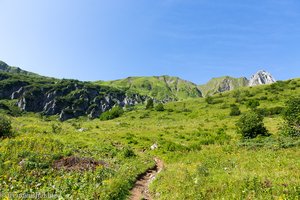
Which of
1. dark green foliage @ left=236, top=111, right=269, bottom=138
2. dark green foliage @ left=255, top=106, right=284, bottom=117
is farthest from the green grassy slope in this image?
dark green foliage @ left=255, top=106, right=284, bottom=117

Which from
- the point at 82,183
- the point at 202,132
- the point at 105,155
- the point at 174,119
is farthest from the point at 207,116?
the point at 82,183

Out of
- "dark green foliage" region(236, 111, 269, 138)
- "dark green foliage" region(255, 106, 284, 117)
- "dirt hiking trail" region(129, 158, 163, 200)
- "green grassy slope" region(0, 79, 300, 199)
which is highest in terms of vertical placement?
"dark green foliage" region(255, 106, 284, 117)

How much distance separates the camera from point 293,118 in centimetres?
3503

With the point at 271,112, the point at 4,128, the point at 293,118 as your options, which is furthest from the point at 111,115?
the point at 293,118

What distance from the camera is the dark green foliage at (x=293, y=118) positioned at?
34.0 meters

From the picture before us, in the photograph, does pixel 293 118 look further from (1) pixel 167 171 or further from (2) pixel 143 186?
(2) pixel 143 186

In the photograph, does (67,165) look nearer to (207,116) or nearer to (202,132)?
(202,132)

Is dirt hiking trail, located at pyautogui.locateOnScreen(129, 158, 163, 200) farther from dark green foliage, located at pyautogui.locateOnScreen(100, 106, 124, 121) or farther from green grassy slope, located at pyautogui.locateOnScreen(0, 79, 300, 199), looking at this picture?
dark green foliage, located at pyautogui.locateOnScreen(100, 106, 124, 121)

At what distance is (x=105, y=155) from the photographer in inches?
1203

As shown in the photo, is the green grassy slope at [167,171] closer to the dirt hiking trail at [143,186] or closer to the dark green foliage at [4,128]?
the dirt hiking trail at [143,186]

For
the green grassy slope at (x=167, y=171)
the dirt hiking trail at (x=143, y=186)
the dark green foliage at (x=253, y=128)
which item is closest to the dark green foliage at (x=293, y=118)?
the dark green foliage at (x=253, y=128)

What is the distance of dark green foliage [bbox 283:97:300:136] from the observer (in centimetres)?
3400

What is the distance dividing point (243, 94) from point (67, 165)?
285 ft

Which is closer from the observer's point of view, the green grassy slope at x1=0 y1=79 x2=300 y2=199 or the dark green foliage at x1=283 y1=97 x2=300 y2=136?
the green grassy slope at x1=0 y1=79 x2=300 y2=199
